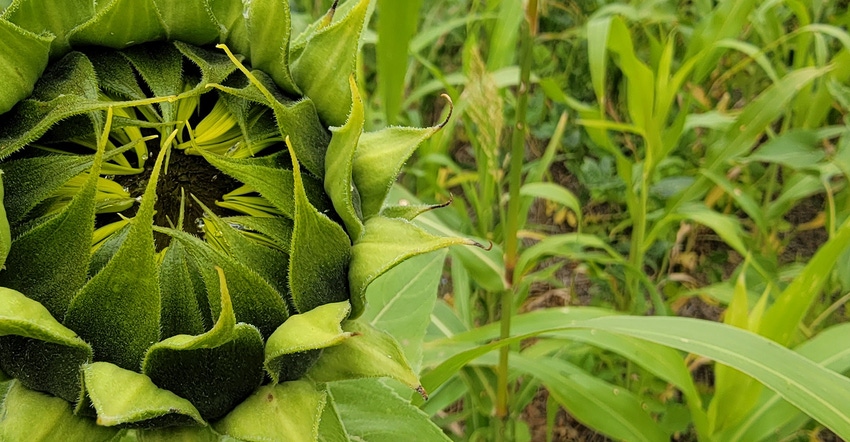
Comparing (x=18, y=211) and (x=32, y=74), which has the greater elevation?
(x=32, y=74)

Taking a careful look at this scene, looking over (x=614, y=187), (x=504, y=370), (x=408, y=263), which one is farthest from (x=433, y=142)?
(x=504, y=370)

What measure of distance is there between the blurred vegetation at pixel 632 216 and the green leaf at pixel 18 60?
68 centimetres

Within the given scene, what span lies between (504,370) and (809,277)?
549 millimetres

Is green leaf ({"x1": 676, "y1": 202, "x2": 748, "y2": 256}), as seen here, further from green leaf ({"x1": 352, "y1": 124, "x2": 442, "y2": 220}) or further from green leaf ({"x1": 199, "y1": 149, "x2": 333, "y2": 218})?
green leaf ({"x1": 199, "y1": 149, "x2": 333, "y2": 218})

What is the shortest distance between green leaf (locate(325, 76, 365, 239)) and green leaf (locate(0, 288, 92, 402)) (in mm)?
325

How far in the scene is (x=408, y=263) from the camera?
4.77 feet

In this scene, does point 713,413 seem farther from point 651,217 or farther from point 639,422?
point 651,217

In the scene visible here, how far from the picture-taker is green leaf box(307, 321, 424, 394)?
0.86 m

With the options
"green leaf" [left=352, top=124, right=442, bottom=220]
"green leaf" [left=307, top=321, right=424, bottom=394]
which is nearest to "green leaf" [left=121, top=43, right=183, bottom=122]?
"green leaf" [left=352, top=124, right=442, bottom=220]

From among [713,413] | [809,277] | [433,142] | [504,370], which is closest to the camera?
[809,277]

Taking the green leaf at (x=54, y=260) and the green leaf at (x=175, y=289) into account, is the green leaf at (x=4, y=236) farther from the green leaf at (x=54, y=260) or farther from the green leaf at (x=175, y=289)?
the green leaf at (x=175, y=289)

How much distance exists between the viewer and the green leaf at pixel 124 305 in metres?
0.75

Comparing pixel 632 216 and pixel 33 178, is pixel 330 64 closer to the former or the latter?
pixel 33 178

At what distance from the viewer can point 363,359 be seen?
0.88m
